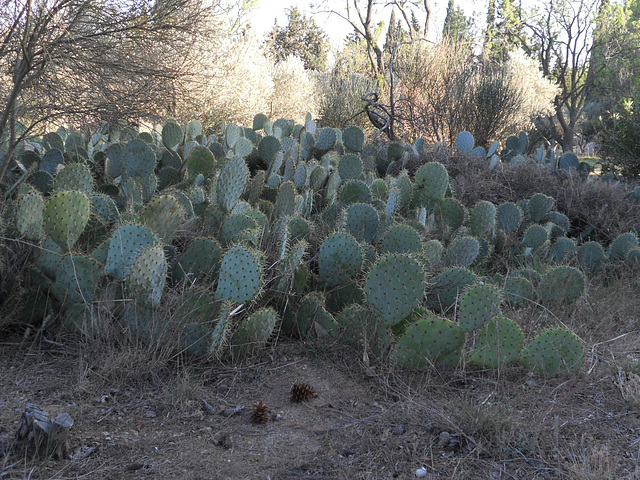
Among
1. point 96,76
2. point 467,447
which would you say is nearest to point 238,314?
point 467,447

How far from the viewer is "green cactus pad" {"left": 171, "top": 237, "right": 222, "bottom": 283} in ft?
9.59

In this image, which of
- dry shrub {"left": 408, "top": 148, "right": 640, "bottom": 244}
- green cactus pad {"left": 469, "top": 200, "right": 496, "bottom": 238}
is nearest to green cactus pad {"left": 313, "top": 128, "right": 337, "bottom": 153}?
dry shrub {"left": 408, "top": 148, "right": 640, "bottom": 244}

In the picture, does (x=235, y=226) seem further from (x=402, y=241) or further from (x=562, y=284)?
(x=562, y=284)

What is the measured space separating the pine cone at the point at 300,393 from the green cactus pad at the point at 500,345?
2.40 ft

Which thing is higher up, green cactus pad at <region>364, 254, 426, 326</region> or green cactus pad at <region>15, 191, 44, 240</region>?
green cactus pad at <region>15, 191, 44, 240</region>

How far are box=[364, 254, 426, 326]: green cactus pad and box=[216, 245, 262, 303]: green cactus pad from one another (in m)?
0.50

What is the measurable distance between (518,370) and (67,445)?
1.84m

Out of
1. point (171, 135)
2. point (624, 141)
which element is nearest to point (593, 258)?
point (171, 135)

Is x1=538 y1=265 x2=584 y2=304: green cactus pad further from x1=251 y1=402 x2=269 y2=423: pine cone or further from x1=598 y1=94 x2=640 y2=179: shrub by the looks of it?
x1=598 y1=94 x2=640 y2=179: shrub

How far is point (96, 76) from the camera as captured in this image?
4.16 m

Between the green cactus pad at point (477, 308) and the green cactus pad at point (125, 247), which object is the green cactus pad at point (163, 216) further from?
the green cactus pad at point (477, 308)

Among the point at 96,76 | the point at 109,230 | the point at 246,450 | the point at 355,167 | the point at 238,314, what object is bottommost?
the point at 246,450

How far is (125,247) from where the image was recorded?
8.54ft

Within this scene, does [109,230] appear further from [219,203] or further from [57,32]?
[57,32]
